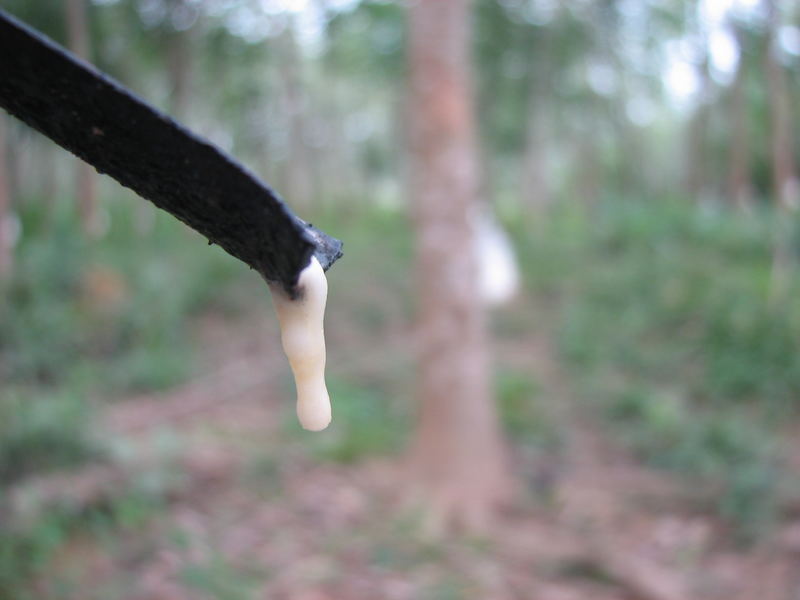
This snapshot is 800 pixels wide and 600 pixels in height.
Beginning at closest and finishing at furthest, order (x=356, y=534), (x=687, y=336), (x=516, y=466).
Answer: (x=356, y=534)
(x=516, y=466)
(x=687, y=336)

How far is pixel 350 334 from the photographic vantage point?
1156 centimetres

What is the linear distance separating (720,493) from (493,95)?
1375 centimetres

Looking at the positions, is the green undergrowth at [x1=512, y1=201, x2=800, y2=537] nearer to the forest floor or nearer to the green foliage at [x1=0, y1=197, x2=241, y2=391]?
the forest floor

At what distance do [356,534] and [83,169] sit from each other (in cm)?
833

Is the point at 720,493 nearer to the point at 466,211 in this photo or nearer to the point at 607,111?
the point at 466,211

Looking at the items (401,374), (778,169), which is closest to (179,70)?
(401,374)

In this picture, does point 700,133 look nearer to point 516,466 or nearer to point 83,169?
point 83,169

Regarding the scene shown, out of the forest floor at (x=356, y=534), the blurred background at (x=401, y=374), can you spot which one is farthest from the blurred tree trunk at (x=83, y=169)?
the forest floor at (x=356, y=534)

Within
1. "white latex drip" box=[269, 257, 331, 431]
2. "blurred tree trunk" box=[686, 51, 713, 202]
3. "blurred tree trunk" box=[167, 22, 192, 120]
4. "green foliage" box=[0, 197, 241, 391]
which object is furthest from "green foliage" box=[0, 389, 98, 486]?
"blurred tree trunk" box=[686, 51, 713, 202]

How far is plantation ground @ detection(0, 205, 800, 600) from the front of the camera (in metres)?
4.73

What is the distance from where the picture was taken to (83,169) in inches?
458

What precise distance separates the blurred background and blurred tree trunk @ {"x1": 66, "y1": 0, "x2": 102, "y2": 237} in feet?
0.20

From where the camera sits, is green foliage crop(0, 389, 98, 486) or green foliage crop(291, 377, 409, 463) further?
green foliage crop(291, 377, 409, 463)

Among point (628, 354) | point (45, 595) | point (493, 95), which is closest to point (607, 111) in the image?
point (493, 95)
